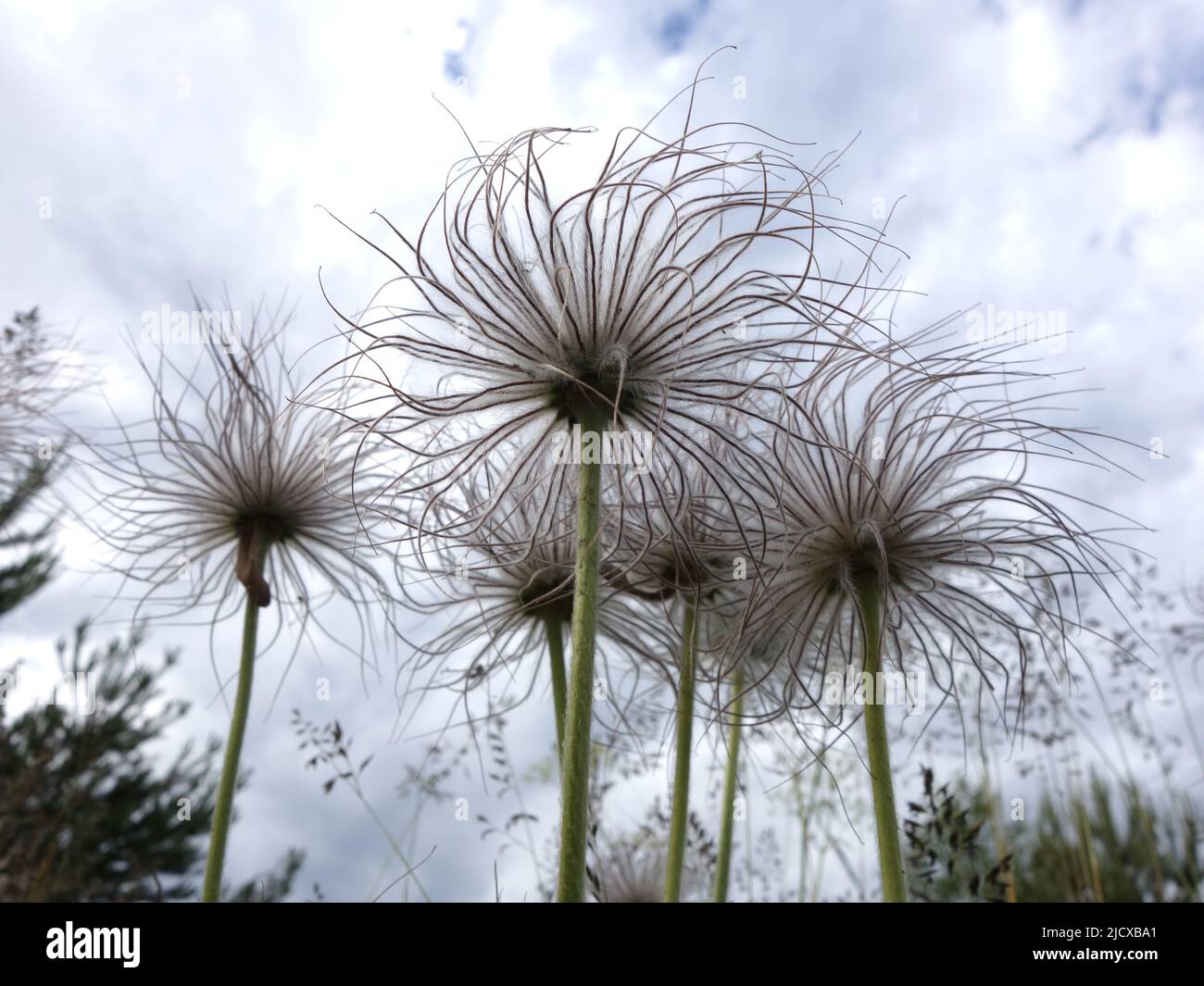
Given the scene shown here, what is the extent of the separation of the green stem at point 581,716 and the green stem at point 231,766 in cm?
129

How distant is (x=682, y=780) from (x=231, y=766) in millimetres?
1408

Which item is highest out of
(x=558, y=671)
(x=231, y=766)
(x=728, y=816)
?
(x=558, y=671)

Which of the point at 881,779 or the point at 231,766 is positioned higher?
the point at 231,766

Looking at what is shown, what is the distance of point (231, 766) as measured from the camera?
2.99 meters

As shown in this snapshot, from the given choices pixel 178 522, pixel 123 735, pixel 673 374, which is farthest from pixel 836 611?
pixel 123 735

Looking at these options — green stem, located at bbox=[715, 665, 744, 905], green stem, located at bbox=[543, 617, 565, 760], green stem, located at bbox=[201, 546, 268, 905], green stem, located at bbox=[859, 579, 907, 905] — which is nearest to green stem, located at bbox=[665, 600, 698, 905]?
green stem, located at bbox=[715, 665, 744, 905]

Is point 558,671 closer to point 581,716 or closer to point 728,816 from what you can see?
point 728,816

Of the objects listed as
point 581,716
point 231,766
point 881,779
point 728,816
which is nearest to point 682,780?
point 728,816

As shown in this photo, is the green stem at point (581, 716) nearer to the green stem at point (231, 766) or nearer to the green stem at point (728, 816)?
the green stem at point (728, 816)

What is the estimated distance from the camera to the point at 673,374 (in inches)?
99.3

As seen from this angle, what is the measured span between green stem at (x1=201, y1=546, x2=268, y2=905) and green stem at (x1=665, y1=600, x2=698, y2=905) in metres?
1.28

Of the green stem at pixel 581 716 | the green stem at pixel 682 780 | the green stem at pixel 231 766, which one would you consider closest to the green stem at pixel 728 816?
the green stem at pixel 682 780
